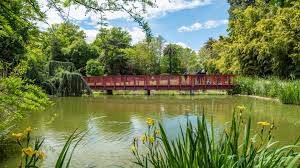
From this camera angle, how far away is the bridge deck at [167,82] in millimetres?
23328

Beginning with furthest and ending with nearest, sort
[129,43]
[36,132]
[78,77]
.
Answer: [129,43]
[78,77]
[36,132]

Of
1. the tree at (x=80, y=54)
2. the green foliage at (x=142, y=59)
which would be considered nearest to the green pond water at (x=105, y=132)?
the tree at (x=80, y=54)

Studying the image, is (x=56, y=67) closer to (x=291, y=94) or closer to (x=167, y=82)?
(x=167, y=82)

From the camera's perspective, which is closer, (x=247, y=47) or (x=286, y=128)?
(x=286, y=128)

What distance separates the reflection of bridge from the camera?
23.3 m

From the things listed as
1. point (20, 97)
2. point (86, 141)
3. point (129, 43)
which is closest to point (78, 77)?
point (86, 141)

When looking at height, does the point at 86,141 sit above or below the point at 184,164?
below

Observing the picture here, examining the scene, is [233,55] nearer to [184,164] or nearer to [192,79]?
[192,79]

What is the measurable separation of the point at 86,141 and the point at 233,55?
1953 centimetres

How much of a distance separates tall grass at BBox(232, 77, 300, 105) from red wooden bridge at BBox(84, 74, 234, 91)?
988 mm

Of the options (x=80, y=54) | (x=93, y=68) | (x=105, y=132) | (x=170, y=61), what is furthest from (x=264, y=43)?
(x=170, y=61)

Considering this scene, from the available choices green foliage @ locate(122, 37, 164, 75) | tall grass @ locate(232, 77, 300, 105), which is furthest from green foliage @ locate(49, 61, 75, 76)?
green foliage @ locate(122, 37, 164, 75)

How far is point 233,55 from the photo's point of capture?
25.8 m

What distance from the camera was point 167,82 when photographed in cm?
2403
